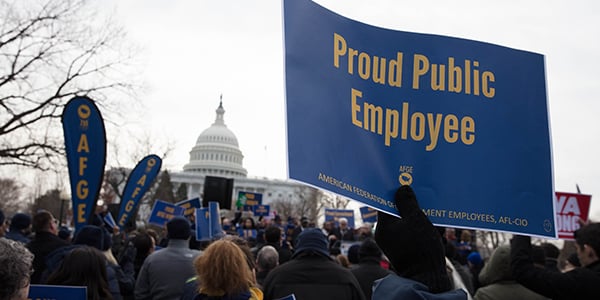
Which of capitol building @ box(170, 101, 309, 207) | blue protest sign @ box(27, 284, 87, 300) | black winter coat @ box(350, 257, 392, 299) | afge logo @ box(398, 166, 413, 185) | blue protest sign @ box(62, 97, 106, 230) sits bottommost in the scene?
black winter coat @ box(350, 257, 392, 299)

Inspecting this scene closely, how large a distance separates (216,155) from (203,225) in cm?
11899

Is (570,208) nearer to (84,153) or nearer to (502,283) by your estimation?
(502,283)

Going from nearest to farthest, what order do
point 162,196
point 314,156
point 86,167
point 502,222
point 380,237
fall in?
1. point 314,156
2. point 380,237
3. point 502,222
4. point 86,167
5. point 162,196

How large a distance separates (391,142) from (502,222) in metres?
0.76

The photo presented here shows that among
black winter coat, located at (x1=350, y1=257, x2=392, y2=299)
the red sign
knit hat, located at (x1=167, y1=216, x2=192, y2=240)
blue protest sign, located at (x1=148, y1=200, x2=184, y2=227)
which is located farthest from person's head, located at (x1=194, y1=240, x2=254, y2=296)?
blue protest sign, located at (x1=148, y1=200, x2=184, y2=227)

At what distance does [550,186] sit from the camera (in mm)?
3057

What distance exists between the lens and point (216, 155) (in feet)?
418

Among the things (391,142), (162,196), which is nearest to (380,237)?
(391,142)

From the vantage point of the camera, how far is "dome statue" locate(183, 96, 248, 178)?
12450 cm

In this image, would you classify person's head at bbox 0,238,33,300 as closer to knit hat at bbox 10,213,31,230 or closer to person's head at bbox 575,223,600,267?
person's head at bbox 575,223,600,267

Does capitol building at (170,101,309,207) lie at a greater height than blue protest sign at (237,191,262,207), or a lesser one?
greater

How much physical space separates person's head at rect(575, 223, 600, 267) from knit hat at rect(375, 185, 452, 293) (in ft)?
4.28

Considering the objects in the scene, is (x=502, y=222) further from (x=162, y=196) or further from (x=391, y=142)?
(x=162, y=196)

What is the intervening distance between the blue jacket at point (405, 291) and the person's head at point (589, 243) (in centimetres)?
132
